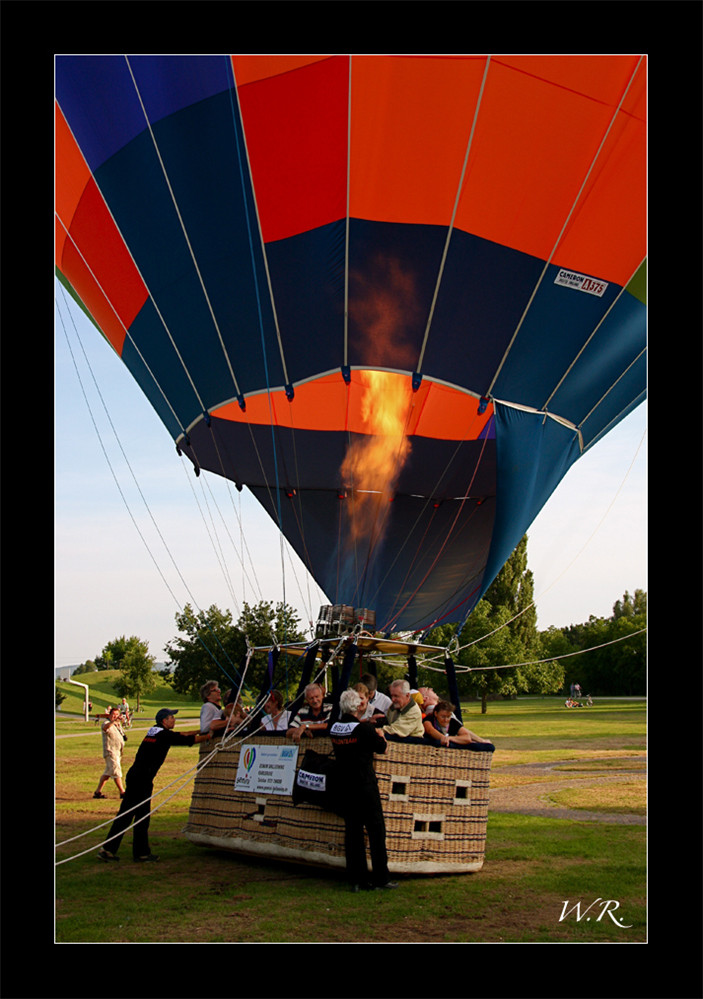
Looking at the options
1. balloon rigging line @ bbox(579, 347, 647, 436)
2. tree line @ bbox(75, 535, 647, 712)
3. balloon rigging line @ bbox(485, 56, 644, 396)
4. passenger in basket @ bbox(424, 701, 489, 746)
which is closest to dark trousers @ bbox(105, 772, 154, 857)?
passenger in basket @ bbox(424, 701, 489, 746)

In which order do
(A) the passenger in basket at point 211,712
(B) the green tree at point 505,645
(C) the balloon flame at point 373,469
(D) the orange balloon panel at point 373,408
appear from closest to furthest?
(A) the passenger in basket at point 211,712
(D) the orange balloon panel at point 373,408
(C) the balloon flame at point 373,469
(B) the green tree at point 505,645

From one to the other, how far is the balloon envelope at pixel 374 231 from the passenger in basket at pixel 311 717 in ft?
6.54

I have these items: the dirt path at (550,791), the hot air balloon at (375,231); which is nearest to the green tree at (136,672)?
the dirt path at (550,791)

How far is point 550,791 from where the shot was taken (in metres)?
8.85

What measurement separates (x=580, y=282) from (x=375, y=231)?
164 centimetres

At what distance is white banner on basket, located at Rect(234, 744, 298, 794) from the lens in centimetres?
551

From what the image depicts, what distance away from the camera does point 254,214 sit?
245 inches

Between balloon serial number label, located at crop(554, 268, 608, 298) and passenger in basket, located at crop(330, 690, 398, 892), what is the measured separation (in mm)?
3671

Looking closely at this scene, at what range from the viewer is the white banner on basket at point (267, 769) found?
217 inches

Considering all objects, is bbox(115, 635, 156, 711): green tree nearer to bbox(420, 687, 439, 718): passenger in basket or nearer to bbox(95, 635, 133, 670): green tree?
bbox(95, 635, 133, 670): green tree

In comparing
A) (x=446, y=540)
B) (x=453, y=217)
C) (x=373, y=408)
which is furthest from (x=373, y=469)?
(x=453, y=217)

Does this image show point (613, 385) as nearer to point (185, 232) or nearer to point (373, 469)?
point (373, 469)

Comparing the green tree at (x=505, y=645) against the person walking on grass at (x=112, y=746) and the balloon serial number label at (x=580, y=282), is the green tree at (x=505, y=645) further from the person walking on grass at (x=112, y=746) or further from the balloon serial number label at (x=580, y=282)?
the balloon serial number label at (x=580, y=282)
